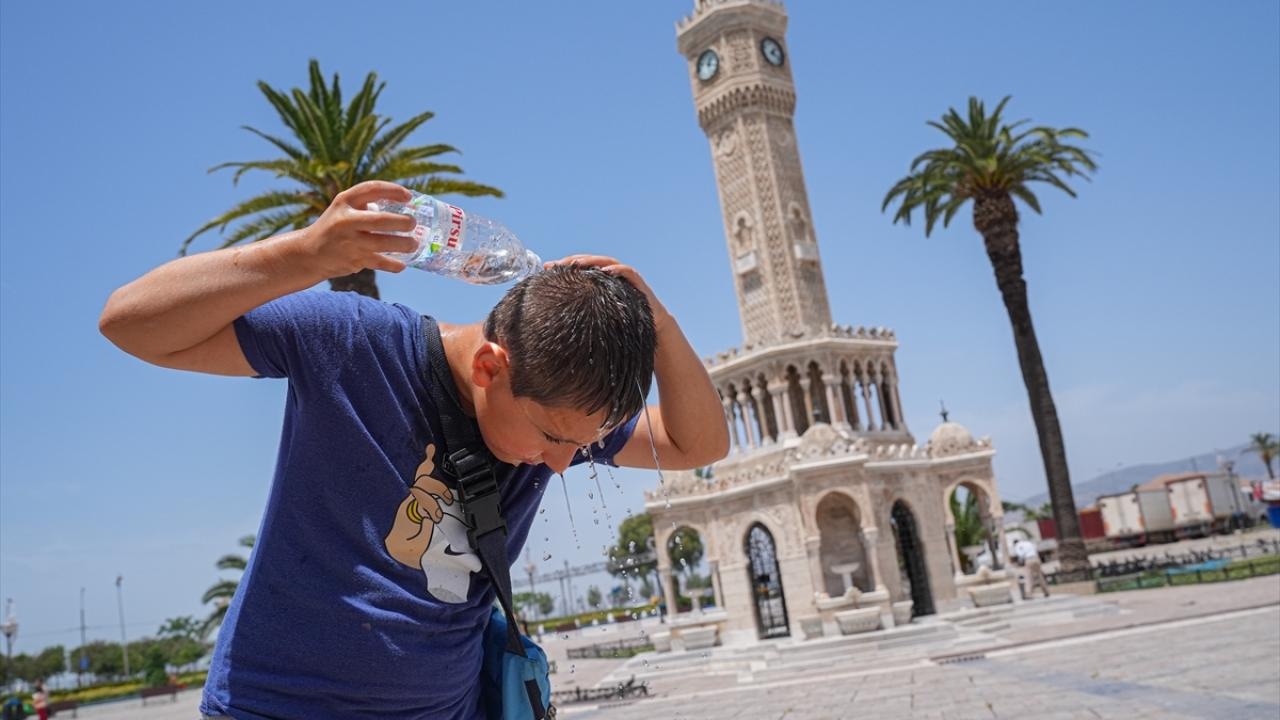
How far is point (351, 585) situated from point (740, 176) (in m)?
34.7

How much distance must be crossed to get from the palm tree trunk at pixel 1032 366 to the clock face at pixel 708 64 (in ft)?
38.0

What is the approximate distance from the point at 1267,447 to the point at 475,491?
102 m

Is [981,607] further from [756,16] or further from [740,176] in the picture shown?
[756,16]

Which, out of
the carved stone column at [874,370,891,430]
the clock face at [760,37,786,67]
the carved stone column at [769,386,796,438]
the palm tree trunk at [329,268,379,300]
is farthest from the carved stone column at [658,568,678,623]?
the clock face at [760,37,786,67]

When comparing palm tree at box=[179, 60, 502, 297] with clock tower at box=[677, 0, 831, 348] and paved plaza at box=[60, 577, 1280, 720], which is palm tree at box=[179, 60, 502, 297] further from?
clock tower at box=[677, 0, 831, 348]

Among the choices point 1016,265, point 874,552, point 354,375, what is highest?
point 1016,265

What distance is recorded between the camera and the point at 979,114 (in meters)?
30.0

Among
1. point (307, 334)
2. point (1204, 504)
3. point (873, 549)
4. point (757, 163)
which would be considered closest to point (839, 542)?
point (873, 549)

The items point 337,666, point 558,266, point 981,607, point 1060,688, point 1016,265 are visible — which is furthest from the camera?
point 1016,265

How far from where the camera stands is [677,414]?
2.35 m

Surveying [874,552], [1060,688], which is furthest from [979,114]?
[1060,688]

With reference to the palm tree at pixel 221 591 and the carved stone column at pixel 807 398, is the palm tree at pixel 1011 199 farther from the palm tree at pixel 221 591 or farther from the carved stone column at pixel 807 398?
the palm tree at pixel 221 591

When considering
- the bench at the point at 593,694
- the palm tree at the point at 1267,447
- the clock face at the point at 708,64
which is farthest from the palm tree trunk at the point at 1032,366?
the palm tree at the point at 1267,447

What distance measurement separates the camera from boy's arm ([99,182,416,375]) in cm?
159
